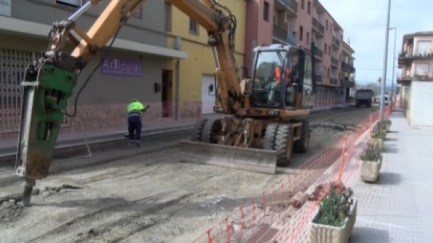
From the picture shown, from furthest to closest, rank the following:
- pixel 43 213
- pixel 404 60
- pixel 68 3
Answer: pixel 404 60
pixel 68 3
pixel 43 213

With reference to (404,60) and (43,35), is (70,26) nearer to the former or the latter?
(43,35)

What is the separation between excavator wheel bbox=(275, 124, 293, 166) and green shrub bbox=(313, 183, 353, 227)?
503 centimetres

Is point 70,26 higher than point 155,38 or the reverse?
the reverse

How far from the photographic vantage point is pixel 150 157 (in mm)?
11586

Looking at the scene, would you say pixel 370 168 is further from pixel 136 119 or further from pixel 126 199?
pixel 136 119

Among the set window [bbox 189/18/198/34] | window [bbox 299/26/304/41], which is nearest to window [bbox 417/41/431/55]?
window [bbox 299/26/304/41]

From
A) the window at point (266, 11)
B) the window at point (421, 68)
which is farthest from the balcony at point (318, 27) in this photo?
the window at point (266, 11)

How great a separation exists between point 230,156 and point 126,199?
3.53m

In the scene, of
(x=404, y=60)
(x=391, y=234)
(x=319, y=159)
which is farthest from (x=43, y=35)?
(x=404, y=60)

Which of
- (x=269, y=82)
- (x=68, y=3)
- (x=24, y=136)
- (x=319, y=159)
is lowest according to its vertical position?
(x=319, y=159)

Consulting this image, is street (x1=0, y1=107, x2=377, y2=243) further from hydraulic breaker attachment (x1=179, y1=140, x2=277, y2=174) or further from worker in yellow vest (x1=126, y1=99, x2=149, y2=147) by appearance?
worker in yellow vest (x1=126, y1=99, x2=149, y2=147)

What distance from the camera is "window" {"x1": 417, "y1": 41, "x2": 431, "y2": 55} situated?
208 feet

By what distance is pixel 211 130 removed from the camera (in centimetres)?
1166

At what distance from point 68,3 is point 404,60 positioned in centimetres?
6115
